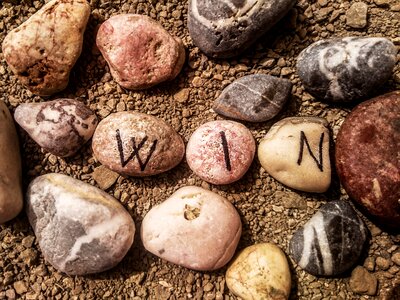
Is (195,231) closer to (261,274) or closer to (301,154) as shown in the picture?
(261,274)

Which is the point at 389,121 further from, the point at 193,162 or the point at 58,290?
the point at 58,290

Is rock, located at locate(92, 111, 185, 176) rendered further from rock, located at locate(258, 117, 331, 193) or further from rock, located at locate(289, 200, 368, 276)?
rock, located at locate(289, 200, 368, 276)

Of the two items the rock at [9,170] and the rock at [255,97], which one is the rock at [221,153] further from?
the rock at [9,170]

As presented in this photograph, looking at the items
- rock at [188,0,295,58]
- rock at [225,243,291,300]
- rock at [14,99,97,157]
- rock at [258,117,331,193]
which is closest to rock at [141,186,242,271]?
rock at [225,243,291,300]

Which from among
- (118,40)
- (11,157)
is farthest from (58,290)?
(118,40)

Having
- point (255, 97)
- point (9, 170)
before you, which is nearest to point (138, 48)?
point (255, 97)

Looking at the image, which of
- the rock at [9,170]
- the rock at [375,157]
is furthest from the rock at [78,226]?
the rock at [375,157]

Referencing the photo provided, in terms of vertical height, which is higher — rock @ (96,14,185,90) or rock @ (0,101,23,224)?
rock @ (96,14,185,90)
